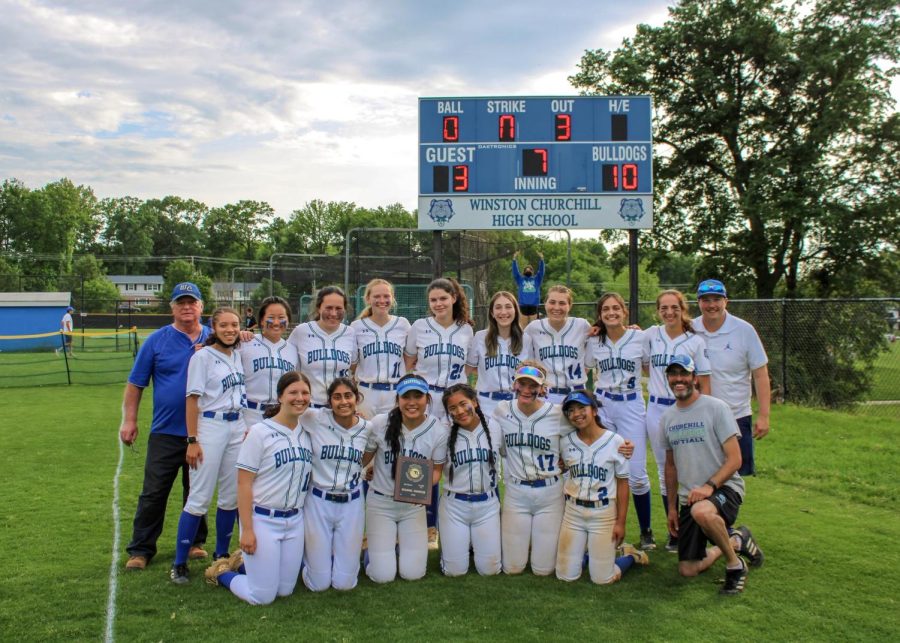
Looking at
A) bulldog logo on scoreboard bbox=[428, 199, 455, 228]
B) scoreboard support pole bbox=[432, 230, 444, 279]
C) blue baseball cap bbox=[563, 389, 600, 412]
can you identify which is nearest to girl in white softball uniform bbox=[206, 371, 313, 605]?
blue baseball cap bbox=[563, 389, 600, 412]

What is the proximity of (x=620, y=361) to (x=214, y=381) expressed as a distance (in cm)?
Answer: 280

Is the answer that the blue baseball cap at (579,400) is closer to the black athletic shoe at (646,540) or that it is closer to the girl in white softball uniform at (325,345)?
the black athletic shoe at (646,540)

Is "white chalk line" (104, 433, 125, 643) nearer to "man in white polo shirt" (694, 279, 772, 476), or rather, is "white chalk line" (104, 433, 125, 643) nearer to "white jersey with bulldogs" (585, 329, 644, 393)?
"white jersey with bulldogs" (585, 329, 644, 393)

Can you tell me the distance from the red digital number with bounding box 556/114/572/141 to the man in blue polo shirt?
312 inches

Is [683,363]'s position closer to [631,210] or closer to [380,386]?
[380,386]

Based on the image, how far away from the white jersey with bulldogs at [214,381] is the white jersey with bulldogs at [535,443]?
5.93 ft

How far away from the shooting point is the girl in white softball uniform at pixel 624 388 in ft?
17.0

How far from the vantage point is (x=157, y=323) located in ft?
151

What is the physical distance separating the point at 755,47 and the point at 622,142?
9165mm

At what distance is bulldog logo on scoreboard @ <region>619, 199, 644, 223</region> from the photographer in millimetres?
11336

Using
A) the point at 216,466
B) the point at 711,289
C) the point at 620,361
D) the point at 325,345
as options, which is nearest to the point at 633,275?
the point at 711,289

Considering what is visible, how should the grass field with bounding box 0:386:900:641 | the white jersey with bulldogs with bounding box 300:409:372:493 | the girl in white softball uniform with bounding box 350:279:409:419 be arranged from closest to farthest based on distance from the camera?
1. the grass field with bounding box 0:386:900:641
2. the white jersey with bulldogs with bounding box 300:409:372:493
3. the girl in white softball uniform with bounding box 350:279:409:419

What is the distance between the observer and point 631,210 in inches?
448

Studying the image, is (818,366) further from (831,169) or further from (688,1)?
(688,1)
